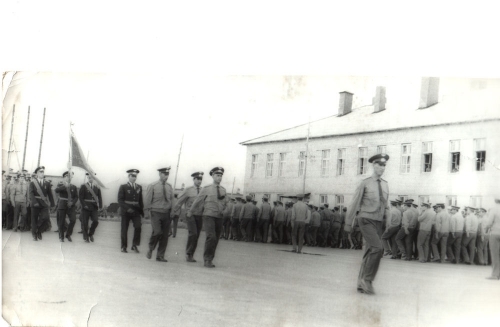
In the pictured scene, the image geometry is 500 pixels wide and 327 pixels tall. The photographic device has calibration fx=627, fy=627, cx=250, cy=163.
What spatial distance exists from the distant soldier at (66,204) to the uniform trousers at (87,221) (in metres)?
0.10

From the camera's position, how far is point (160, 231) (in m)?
5.21

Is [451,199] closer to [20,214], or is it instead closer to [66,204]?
[66,204]

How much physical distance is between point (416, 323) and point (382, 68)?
1.99 meters

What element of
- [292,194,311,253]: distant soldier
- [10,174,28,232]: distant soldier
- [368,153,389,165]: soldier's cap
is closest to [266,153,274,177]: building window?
[292,194,311,253]: distant soldier

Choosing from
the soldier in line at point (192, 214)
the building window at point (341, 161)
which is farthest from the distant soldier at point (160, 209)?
the building window at point (341, 161)

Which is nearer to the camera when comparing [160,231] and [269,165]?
[269,165]

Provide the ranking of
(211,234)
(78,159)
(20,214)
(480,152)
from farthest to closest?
(20,214)
(78,159)
(211,234)
(480,152)

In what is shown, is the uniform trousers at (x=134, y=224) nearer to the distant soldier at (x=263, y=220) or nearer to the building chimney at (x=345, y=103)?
the distant soldier at (x=263, y=220)

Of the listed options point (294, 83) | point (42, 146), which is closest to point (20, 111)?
point (42, 146)

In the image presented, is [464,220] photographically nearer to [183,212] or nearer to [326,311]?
[326,311]

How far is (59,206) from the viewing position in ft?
18.4

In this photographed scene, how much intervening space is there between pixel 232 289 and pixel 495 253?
2046 millimetres

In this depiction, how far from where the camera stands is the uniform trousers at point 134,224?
527 centimetres

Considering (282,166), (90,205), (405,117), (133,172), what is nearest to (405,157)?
(405,117)
